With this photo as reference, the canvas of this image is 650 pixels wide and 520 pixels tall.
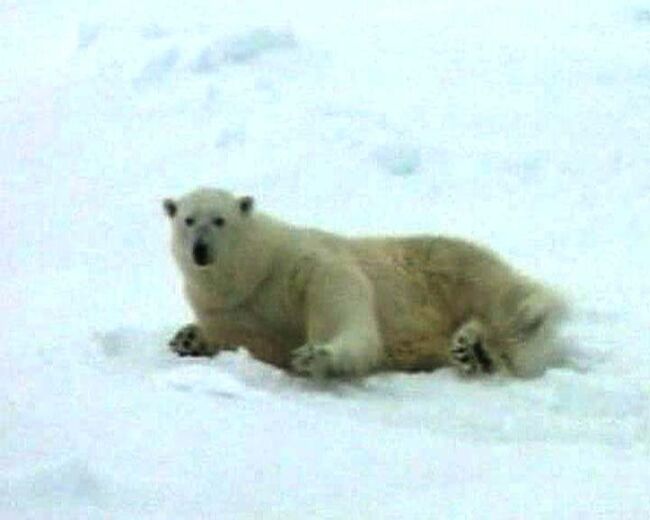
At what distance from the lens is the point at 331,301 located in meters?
5.24

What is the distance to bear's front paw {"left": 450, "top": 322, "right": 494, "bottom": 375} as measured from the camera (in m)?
5.25

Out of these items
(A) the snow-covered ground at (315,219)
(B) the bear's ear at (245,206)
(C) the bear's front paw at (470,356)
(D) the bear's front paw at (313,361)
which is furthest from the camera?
(B) the bear's ear at (245,206)

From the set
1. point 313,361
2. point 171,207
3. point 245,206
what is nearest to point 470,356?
point 313,361

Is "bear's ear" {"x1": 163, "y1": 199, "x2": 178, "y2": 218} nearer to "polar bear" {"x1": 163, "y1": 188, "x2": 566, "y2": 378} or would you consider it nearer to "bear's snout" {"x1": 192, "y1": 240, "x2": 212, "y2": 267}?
"polar bear" {"x1": 163, "y1": 188, "x2": 566, "y2": 378}

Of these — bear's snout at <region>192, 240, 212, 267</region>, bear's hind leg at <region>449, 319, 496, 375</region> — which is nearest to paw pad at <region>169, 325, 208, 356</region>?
bear's snout at <region>192, 240, 212, 267</region>

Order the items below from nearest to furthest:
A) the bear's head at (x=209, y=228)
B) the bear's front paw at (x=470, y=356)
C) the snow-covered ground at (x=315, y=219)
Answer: the snow-covered ground at (x=315, y=219) < the bear's front paw at (x=470, y=356) < the bear's head at (x=209, y=228)

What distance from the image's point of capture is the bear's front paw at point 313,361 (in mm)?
4914

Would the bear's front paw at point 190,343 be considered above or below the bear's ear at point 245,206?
below

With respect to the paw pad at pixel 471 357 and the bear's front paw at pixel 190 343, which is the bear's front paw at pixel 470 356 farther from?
the bear's front paw at pixel 190 343

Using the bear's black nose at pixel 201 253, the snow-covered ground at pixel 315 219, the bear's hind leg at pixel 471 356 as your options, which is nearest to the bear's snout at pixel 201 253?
the bear's black nose at pixel 201 253

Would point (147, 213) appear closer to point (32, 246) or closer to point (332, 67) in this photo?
point (32, 246)

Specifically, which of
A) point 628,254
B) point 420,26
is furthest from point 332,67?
point 628,254

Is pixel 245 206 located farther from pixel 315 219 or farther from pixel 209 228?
pixel 315 219

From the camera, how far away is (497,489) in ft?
11.3
